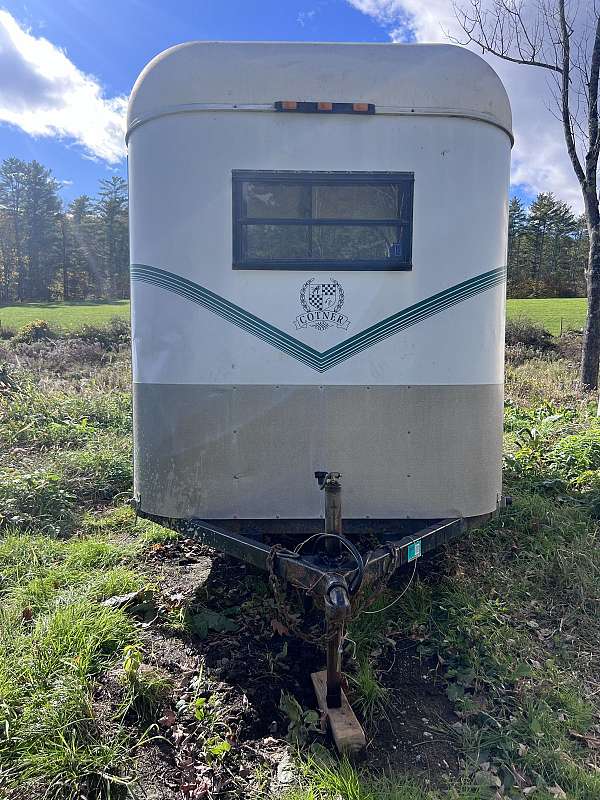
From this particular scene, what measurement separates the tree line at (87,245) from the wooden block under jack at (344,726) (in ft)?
130

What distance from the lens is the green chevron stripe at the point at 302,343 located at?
3314 mm

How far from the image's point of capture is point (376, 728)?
2832 mm

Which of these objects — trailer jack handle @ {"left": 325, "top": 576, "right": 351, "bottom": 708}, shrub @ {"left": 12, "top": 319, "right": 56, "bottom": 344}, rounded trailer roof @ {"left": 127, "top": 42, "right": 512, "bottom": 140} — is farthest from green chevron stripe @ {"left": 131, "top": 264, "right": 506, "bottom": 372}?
shrub @ {"left": 12, "top": 319, "right": 56, "bottom": 344}

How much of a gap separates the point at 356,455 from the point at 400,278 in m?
1.12

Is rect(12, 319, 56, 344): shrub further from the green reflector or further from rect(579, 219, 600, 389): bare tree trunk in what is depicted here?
the green reflector

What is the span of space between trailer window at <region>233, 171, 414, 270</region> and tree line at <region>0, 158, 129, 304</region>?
45.3 metres

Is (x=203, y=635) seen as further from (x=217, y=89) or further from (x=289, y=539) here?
(x=217, y=89)

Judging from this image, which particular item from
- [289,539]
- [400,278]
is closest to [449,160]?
[400,278]

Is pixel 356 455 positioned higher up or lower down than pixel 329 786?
higher up

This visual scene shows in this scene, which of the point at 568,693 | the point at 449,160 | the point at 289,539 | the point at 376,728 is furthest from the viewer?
the point at 289,539

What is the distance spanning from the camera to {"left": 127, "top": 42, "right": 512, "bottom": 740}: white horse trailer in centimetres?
325

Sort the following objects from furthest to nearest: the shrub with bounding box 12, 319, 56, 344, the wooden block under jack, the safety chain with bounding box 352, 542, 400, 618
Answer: the shrub with bounding box 12, 319, 56, 344, the safety chain with bounding box 352, 542, 400, 618, the wooden block under jack

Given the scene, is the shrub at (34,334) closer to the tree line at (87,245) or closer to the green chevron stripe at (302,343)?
the green chevron stripe at (302,343)

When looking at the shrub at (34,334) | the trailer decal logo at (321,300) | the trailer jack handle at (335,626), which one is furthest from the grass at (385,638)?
the shrub at (34,334)
